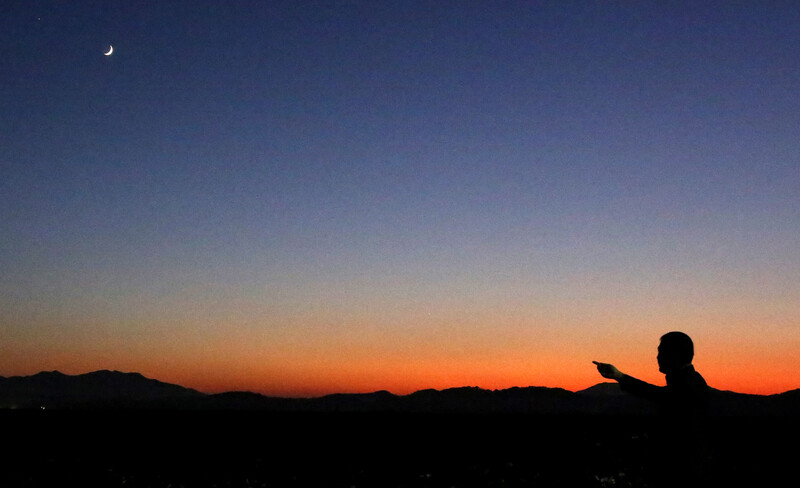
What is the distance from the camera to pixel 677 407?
7059 millimetres

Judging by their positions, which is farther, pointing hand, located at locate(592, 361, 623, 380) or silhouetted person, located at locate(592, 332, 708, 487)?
pointing hand, located at locate(592, 361, 623, 380)

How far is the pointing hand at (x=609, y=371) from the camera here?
7.23 m

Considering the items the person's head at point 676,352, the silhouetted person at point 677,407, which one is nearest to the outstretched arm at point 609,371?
the silhouetted person at point 677,407

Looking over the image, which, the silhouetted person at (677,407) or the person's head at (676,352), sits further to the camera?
the person's head at (676,352)

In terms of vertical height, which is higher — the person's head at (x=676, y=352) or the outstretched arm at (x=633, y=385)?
the person's head at (x=676, y=352)

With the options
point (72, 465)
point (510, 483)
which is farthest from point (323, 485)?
point (72, 465)

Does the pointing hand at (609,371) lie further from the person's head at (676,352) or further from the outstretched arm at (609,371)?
the person's head at (676,352)

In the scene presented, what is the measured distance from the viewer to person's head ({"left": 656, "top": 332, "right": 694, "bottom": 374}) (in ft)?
23.6

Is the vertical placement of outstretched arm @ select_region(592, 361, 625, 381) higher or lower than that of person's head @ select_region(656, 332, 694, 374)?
lower

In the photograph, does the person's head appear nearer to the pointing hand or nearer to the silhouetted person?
the silhouetted person

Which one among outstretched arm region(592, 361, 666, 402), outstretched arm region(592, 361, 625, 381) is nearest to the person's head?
outstretched arm region(592, 361, 666, 402)

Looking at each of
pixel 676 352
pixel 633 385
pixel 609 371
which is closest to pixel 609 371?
pixel 609 371

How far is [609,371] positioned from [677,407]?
64cm

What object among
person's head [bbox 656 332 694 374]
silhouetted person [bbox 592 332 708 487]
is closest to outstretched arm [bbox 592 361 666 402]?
silhouetted person [bbox 592 332 708 487]
